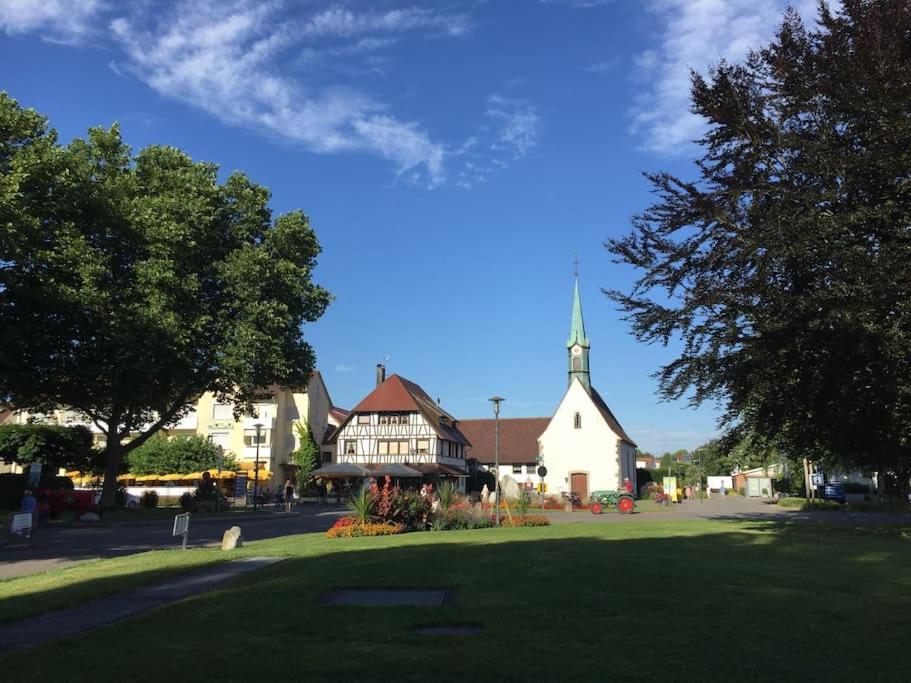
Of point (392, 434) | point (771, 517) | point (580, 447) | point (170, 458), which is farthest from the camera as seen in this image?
point (580, 447)

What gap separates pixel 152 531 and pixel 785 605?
79.4 feet

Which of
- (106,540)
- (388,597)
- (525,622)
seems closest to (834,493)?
(106,540)

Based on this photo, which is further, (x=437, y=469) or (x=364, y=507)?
(x=437, y=469)

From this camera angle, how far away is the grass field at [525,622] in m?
5.86

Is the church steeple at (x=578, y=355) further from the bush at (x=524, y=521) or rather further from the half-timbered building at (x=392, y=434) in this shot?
the bush at (x=524, y=521)

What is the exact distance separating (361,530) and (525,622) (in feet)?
44.1

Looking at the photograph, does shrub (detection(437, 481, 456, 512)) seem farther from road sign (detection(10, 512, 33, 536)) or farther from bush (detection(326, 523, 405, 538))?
road sign (detection(10, 512, 33, 536))

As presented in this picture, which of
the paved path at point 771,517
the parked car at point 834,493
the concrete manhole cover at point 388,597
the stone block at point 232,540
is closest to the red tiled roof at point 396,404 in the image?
the paved path at point 771,517

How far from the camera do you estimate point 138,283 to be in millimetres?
30938

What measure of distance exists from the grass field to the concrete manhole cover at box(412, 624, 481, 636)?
0.14 m

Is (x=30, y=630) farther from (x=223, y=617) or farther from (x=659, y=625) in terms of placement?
(x=659, y=625)

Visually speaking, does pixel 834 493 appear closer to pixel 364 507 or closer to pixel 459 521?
pixel 459 521

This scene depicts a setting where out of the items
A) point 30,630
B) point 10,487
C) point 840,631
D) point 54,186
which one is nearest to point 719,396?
point 840,631

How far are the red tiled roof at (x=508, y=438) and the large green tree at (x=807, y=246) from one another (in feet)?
178
